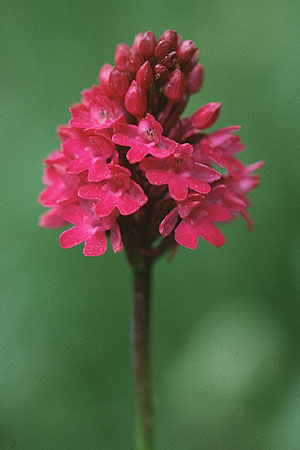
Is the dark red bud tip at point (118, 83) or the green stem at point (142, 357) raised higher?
the dark red bud tip at point (118, 83)

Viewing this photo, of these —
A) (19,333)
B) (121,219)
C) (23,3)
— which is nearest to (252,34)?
(23,3)

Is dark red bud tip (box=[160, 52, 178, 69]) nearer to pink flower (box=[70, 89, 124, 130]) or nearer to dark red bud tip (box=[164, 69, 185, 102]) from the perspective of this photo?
dark red bud tip (box=[164, 69, 185, 102])

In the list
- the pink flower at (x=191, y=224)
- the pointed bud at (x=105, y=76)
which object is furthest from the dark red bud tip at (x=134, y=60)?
the pink flower at (x=191, y=224)

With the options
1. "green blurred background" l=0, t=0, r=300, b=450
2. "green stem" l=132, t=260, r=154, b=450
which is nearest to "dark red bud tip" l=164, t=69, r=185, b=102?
"green stem" l=132, t=260, r=154, b=450

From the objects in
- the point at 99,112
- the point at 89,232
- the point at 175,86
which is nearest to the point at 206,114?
the point at 175,86

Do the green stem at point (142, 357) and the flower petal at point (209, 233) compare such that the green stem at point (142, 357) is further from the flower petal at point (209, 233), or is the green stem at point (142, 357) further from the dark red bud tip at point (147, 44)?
the dark red bud tip at point (147, 44)

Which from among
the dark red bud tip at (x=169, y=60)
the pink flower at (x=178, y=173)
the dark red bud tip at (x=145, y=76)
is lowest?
the pink flower at (x=178, y=173)

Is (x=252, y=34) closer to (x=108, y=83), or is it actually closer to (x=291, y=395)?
(x=108, y=83)
